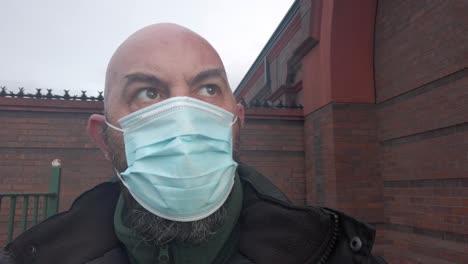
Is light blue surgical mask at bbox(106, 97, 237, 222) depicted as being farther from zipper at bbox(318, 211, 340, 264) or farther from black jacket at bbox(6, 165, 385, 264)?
zipper at bbox(318, 211, 340, 264)

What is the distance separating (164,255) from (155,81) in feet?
2.11

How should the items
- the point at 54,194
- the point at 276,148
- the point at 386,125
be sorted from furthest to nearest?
1. the point at 276,148
2. the point at 386,125
3. the point at 54,194

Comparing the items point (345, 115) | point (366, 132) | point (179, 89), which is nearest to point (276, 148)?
point (345, 115)

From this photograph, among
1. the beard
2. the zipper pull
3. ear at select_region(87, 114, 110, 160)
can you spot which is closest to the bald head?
ear at select_region(87, 114, 110, 160)

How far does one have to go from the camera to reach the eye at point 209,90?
1396mm

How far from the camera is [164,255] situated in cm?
125

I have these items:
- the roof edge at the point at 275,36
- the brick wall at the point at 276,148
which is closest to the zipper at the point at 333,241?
the brick wall at the point at 276,148

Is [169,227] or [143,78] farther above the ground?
[143,78]

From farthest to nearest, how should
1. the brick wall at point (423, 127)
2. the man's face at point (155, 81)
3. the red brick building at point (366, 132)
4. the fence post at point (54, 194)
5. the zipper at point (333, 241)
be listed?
the red brick building at point (366, 132) < the brick wall at point (423, 127) < the fence post at point (54, 194) < the man's face at point (155, 81) < the zipper at point (333, 241)

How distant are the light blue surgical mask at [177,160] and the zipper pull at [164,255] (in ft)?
0.37

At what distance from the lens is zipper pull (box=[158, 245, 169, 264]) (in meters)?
1.25

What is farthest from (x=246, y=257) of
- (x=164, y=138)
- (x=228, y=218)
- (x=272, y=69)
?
(x=272, y=69)

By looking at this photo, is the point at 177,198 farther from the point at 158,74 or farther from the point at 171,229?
the point at 158,74

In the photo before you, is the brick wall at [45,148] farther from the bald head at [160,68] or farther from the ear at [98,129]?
the bald head at [160,68]
